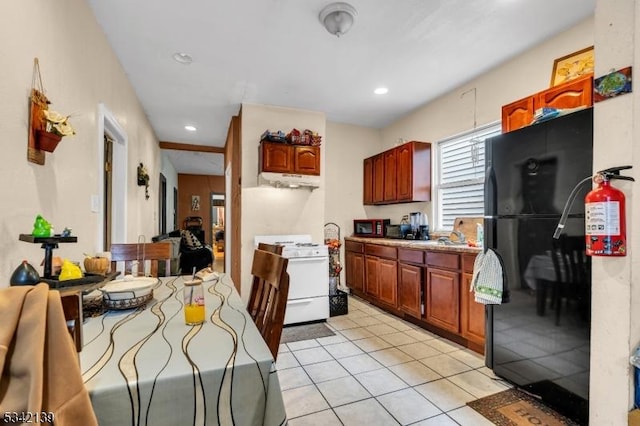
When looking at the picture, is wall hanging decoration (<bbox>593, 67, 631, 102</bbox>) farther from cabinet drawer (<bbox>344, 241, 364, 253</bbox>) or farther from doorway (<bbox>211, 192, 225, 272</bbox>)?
doorway (<bbox>211, 192, 225, 272</bbox>)

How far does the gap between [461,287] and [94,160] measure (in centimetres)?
311

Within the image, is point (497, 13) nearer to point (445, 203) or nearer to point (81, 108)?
point (445, 203)

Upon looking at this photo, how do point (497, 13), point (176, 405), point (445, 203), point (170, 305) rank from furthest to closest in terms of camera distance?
point (445, 203) → point (497, 13) → point (170, 305) → point (176, 405)

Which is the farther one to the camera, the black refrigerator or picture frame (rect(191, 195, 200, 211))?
picture frame (rect(191, 195, 200, 211))

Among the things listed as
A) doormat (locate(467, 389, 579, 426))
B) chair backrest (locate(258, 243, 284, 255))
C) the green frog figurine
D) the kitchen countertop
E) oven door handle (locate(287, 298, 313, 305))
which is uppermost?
the green frog figurine

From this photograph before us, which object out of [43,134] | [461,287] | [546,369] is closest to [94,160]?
[43,134]

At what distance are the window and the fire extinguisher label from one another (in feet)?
6.73

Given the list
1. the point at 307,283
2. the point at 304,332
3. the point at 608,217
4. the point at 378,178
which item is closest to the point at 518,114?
the point at 608,217

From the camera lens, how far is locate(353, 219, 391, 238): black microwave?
14.2ft

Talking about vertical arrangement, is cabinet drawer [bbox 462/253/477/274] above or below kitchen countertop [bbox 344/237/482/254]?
below

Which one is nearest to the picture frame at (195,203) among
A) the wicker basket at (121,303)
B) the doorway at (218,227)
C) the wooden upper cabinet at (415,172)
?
the doorway at (218,227)

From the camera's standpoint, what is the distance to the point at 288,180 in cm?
371

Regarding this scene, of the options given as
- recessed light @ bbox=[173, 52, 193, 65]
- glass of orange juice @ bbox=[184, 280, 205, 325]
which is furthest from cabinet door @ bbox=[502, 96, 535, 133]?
recessed light @ bbox=[173, 52, 193, 65]

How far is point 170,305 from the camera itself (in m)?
1.37
